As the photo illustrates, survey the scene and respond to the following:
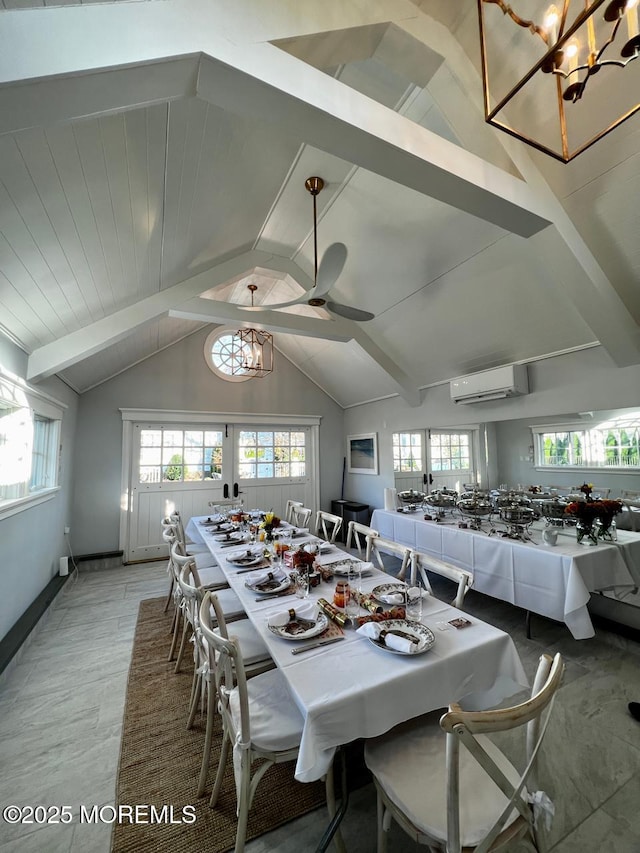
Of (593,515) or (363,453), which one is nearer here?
(593,515)

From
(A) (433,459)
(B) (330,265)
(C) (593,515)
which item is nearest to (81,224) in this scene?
(B) (330,265)

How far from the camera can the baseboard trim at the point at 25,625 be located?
2.42 metres

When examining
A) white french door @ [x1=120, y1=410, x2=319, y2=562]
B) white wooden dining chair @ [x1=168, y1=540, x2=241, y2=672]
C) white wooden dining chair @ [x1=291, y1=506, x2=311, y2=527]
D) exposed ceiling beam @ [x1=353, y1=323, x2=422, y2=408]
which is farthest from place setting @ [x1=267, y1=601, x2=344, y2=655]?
white french door @ [x1=120, y1=410, x2=319, y2=562]

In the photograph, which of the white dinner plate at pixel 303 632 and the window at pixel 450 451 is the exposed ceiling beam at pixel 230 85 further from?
the window at pixel 450 451

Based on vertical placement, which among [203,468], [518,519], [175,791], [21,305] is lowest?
[175,791]

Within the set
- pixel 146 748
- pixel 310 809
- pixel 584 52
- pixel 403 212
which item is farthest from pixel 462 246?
pixel 146 748

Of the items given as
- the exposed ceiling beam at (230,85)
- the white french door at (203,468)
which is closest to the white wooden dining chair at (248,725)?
the exposed ceiling beam at (230,85)

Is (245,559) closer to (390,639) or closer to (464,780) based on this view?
(390,639)

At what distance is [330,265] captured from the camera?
2197 millimetres

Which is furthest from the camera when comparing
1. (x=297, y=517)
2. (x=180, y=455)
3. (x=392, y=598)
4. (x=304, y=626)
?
(x=180, y=455)

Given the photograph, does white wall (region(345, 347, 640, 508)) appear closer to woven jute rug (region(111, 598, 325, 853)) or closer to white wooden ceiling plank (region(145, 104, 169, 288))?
woven jute rug (region(111, 598, 325, 853))

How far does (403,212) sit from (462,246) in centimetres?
56

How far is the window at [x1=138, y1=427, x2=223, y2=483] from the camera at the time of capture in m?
5.22

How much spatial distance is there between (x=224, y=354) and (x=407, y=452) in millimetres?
3383
